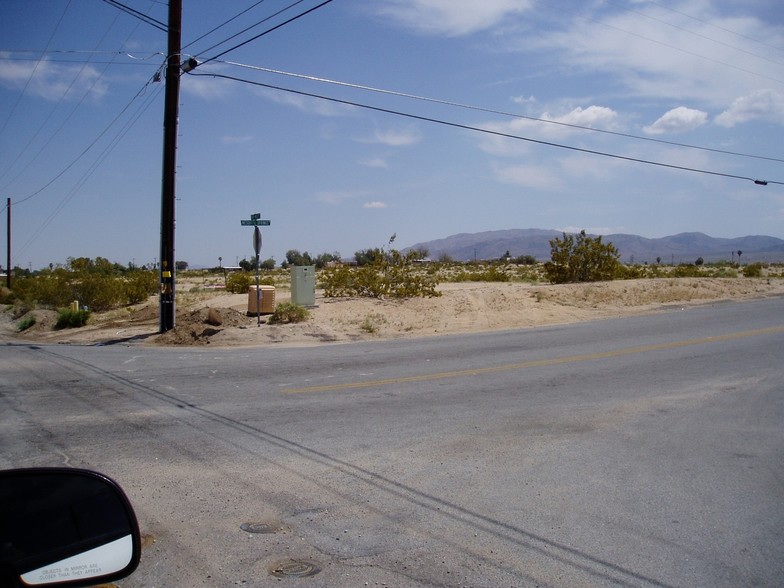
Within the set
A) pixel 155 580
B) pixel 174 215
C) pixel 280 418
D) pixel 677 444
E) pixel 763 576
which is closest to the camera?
pixel 155 580

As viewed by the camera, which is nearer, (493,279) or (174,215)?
(174,215)

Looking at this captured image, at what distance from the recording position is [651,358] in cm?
1566

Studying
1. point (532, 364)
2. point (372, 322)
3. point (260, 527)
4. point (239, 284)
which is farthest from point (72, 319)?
point (260, 527)

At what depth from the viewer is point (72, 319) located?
1007 inches

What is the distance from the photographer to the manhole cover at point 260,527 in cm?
557

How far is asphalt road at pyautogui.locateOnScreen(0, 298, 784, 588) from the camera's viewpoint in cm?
513

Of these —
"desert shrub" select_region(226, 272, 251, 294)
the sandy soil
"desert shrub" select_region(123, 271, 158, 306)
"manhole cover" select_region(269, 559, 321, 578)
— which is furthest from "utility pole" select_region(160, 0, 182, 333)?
"manhole cover" select_region(269, 559, 321, 578)

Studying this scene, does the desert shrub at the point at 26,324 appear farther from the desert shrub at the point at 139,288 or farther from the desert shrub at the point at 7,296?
the desert shrub at the point at 7,296

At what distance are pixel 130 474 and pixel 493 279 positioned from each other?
41690 mm

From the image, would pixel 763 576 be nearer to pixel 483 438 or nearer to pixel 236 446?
pixel 483 438

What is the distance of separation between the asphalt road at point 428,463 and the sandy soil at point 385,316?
18.9ft

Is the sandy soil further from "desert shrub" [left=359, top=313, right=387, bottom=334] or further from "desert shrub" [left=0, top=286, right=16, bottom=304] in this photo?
"desert shrub" [left=0, top=286, right=16, bottom=304]

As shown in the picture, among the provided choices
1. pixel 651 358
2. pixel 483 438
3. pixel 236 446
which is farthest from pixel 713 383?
pixel 236 446

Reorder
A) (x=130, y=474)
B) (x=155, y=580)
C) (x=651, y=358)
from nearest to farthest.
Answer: (x=155, y=580) → (x=130, y=474) → (x=651, y=358)
